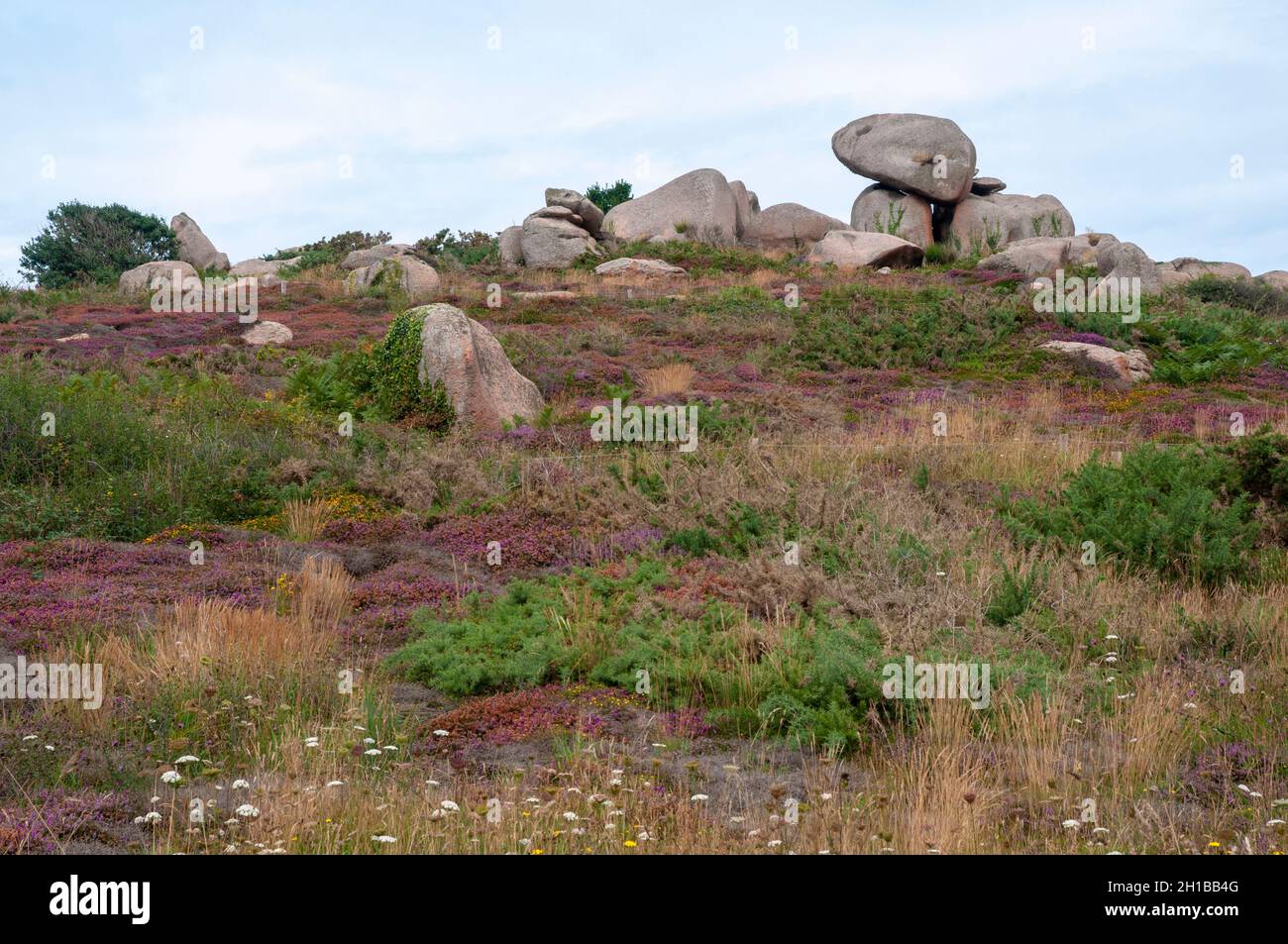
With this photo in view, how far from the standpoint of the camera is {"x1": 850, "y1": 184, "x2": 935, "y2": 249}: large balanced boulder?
4278 cm

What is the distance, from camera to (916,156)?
43406mm

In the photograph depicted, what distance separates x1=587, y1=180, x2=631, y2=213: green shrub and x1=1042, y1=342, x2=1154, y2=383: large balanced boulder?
35.1 metres

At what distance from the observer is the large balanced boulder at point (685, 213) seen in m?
43.0

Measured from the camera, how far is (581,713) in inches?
257

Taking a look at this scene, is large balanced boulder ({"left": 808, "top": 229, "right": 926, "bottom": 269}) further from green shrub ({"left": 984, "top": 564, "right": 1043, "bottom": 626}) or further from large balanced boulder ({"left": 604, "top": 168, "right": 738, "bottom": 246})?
green shrub ({"left": 984, "top": 564, "right": 1043, "bottom": 626})

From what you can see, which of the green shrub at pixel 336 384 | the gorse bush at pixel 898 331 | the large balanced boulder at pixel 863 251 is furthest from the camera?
the large balanced boulder at pixel 863 251

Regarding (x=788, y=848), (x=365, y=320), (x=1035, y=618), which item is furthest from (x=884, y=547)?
(x=365, y=320)

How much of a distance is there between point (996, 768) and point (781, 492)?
17.1 ft

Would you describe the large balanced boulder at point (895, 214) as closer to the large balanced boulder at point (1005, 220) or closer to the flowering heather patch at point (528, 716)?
the large balanced boulder at point (1005, 220)

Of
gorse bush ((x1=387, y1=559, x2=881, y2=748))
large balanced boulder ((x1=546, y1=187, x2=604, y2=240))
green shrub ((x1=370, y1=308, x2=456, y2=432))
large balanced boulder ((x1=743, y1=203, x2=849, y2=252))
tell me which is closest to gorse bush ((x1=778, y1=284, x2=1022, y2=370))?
green shrub ((x1=370, y1=308, x2=456, y2=432))

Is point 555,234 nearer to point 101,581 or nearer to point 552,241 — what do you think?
point 552,241

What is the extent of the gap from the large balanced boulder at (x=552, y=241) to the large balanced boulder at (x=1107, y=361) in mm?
20139

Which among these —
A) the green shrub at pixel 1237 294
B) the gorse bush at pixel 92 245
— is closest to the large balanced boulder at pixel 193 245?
the gorse bush at pixel 92 245

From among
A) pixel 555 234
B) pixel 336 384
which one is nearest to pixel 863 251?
pixel 555 234
